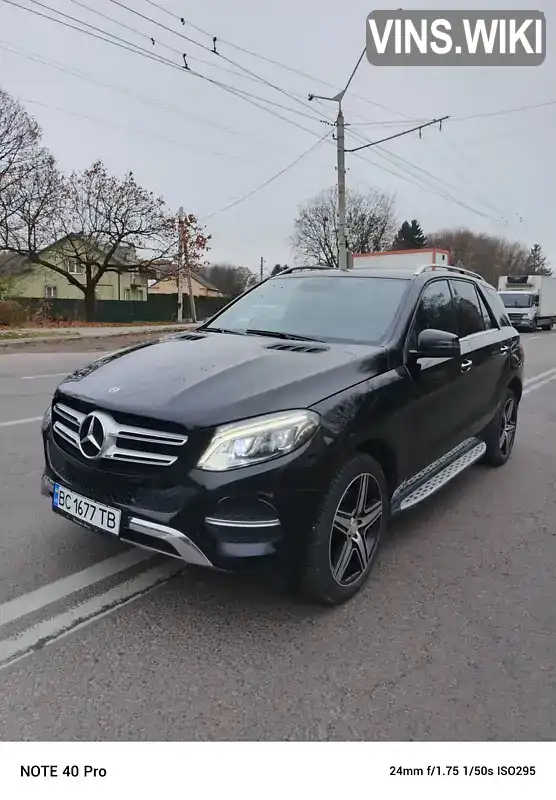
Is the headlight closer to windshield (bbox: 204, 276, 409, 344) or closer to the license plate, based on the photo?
the license plate

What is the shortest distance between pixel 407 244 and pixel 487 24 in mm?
70694

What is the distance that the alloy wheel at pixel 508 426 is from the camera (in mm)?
5578

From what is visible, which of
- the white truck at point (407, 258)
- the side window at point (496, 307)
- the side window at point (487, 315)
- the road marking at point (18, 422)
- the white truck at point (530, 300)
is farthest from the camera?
the white truck at point (530, 300)

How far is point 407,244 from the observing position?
76562mm

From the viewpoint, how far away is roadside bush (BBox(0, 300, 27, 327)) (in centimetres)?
2475

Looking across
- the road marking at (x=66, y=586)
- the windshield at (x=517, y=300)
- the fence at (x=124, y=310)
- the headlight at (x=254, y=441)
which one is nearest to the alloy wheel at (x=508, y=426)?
the headlight at (x=254, y=441)

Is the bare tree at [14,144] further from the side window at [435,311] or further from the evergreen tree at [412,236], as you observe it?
the evergreen tree at [412,236]

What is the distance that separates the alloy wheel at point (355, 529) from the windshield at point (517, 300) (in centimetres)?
3127

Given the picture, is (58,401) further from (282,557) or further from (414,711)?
(414,711)

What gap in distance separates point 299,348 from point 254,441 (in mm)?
980

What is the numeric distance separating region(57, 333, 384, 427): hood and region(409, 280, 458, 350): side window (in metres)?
0.53

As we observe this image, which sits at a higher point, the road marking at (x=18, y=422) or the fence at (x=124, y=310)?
the fence at (x=124, y=310)

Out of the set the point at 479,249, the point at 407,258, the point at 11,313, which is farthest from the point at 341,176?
the point at 479,249
